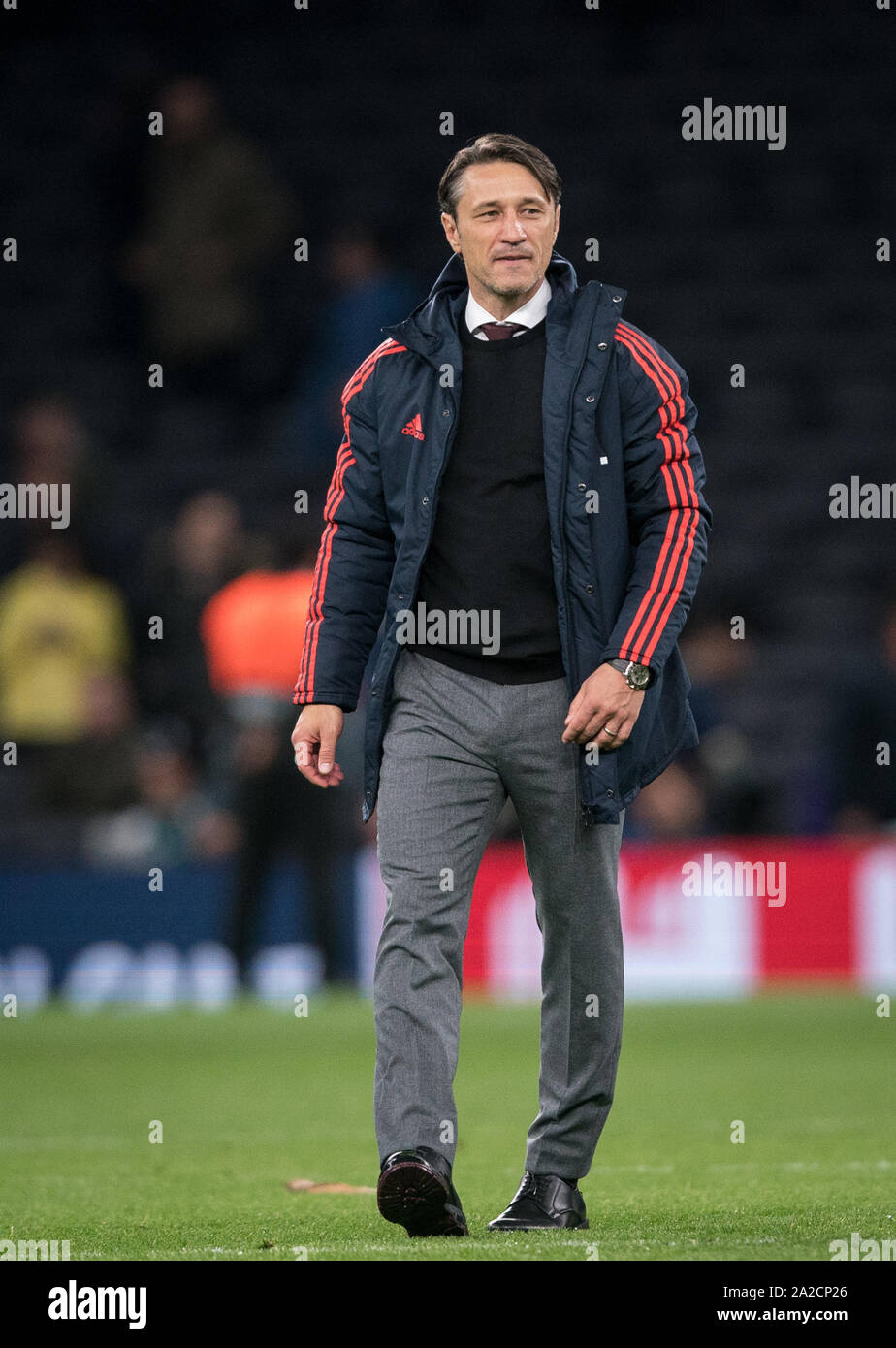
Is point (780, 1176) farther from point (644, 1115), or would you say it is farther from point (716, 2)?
point (716, 2)

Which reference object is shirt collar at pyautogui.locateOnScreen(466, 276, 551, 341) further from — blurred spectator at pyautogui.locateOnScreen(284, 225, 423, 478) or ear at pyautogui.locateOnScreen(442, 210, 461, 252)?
blurred spectator at pyautogui.locateOnScreen(284, 225, 423, 478)

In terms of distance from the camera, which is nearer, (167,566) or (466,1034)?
(466,1034)

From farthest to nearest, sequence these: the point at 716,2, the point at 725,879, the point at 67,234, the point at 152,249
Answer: the point at 716,2
the point at 67,234
the point at 152,249
the point at 725,879

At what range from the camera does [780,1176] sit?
565 cm

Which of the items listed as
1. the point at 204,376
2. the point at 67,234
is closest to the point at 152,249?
the point at 204,376

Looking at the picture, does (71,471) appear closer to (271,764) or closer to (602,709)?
(271,764)

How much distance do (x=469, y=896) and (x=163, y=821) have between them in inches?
293

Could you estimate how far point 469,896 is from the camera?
15.3 feet

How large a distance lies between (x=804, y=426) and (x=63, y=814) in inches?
247

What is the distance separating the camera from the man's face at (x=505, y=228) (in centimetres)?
474

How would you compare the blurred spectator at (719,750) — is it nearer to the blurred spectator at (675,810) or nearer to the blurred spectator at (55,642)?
the blurred spectator at (675,810)

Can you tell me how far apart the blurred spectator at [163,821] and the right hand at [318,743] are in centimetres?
701

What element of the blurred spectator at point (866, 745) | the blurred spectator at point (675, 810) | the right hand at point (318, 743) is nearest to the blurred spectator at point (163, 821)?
the blurred spectator at point (675, 810)

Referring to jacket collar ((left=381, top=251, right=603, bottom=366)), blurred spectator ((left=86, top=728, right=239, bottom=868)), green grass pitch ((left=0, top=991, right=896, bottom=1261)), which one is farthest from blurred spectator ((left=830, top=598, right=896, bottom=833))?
jacket collar ((left=381, top=251, right=603, bottom=366))
